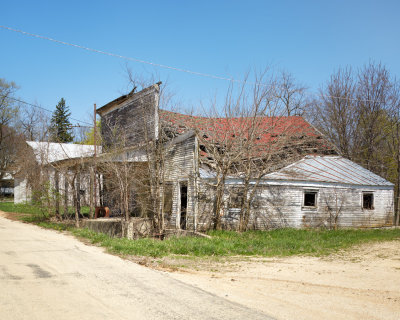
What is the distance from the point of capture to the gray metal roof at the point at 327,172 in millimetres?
18120

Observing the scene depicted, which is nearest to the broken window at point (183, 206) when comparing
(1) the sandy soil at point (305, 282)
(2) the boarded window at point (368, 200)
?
(1) the sandy soil at point (305, 282)

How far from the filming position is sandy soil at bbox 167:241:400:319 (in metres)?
5.77

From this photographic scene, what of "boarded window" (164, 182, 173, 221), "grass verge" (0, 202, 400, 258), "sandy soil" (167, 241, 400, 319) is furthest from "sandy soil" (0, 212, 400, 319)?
"boarded window" (164, 182, 173, 221)

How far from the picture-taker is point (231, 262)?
10141 mm

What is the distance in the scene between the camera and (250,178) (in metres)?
16.7

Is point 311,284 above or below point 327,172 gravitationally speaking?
below

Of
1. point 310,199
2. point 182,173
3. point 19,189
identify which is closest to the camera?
point 182,173

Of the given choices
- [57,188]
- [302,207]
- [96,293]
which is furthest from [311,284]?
[57,188]

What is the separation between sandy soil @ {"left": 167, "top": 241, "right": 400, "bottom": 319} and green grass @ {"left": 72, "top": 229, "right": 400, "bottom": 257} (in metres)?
1.17

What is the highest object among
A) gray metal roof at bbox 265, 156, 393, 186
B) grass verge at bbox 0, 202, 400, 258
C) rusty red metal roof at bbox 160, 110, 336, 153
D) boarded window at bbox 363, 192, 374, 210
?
rusty red metal roof at bbox 160, 110, 336, 153

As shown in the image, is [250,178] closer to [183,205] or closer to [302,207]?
[302,207]

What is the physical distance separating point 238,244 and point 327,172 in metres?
9.37

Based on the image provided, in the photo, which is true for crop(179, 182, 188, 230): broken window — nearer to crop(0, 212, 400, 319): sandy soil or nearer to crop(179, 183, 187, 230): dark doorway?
crop(179, 183, 187, 230): dark doorway

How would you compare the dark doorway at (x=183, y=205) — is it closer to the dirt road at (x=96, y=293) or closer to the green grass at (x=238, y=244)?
the green grass at (x=238, y=244)
